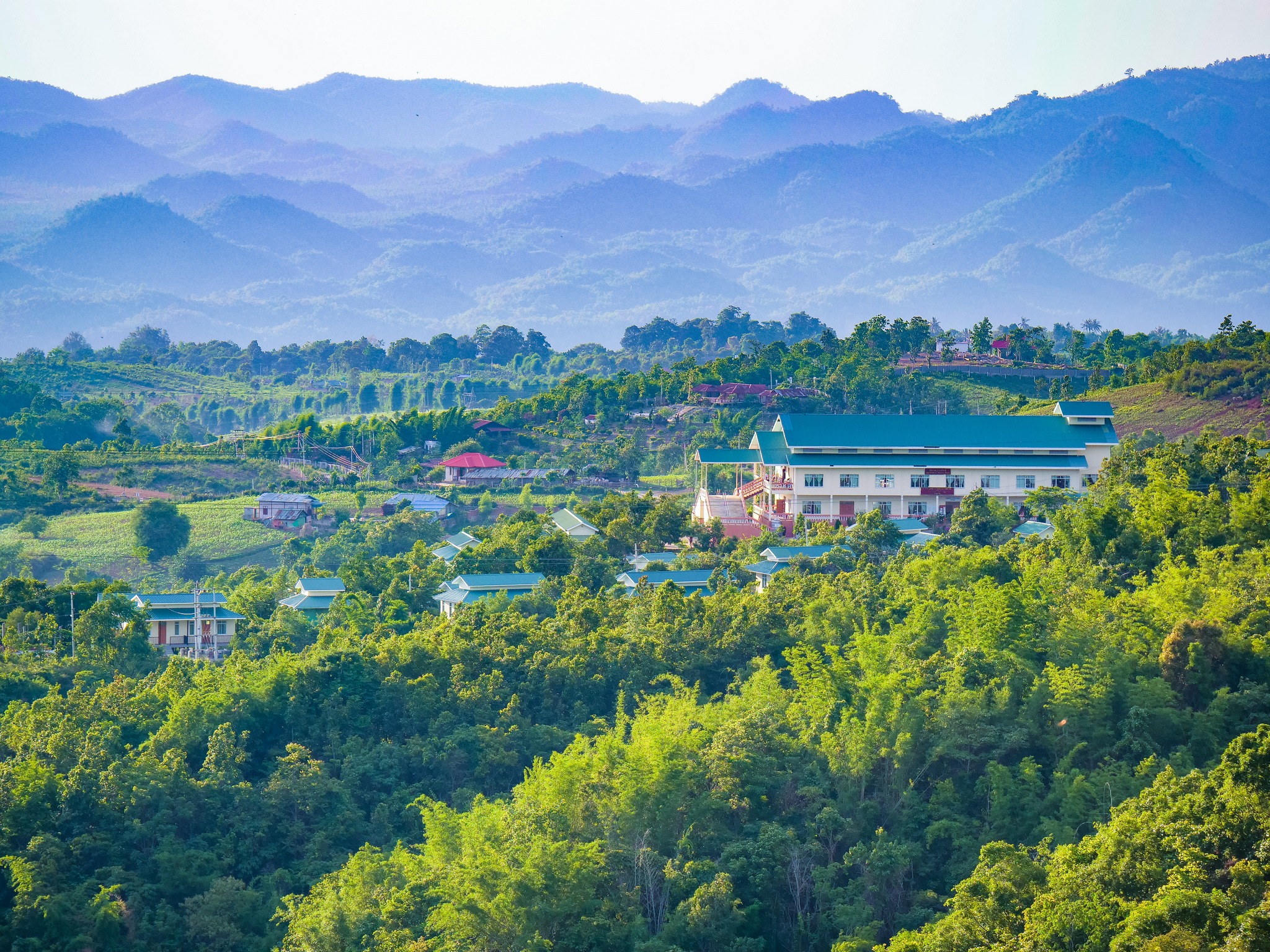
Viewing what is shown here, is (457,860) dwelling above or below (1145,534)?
below

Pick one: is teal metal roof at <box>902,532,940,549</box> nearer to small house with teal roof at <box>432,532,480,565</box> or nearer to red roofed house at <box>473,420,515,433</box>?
small house with teal roof at <box>432,532,480,565</box>

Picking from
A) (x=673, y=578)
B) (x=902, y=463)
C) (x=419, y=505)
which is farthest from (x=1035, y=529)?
(x=419, y=505)

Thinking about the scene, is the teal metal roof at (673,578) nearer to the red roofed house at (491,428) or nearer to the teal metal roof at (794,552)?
the teal metal roof at (794,552)

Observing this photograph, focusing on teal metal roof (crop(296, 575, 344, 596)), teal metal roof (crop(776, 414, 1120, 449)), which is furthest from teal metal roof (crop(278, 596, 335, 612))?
teal metal roof (crop(776, 414, 1120, 449))

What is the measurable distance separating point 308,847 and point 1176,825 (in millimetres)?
14082

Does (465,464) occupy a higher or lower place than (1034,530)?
higher

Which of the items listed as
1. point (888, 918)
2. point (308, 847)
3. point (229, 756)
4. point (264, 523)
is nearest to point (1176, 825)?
point (888, 918)

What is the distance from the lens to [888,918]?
22.0m

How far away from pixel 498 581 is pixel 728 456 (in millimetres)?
12342

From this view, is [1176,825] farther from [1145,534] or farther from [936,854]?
[1145,534]

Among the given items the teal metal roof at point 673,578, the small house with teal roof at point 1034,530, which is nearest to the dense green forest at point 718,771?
the teal metal roof at point 673,578

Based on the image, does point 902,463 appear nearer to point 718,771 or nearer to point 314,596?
point 314,596

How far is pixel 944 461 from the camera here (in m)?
47.7

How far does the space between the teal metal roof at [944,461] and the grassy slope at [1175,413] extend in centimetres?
707
